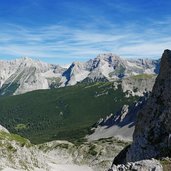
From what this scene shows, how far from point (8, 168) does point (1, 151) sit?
9.85 metres

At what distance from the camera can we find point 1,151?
13562cm

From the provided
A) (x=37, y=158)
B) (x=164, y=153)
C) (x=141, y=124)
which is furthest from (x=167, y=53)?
(x=37, y=158)

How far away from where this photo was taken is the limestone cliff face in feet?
183

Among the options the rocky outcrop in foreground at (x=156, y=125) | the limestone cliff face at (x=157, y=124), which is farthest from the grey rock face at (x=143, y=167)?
the limestone cliff face at (x=157, y=124)

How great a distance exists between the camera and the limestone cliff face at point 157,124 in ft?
183

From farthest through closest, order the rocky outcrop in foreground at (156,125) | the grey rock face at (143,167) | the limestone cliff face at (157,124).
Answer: the limestone cliff face at (157,124) < the rocky outcrop in foreground at (156,125) < the grey rock face at (143,167)

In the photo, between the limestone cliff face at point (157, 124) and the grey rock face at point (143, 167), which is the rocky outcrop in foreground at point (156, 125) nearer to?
the limestone cliff face at point (157, 124)

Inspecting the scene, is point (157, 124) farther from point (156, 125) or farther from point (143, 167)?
point (143, 167)

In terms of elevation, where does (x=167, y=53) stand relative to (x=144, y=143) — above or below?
above

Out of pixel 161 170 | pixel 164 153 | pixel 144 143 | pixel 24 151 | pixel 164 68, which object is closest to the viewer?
pixel 161 170

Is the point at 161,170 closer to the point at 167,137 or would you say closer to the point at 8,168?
the point at 167,137

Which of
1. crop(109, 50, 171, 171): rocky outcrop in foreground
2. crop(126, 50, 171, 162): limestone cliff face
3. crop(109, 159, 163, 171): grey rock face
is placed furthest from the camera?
crop(126, 50, 171, 162): limestone cliff face

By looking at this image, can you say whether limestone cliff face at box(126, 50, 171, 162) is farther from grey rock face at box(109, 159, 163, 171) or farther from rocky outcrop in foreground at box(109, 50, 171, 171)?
grey rock face at box(109, 159, 163, 171)

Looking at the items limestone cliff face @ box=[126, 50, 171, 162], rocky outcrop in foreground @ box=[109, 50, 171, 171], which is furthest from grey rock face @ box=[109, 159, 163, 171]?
limestone cliff face @ box=[126, 50, 171, 162]
